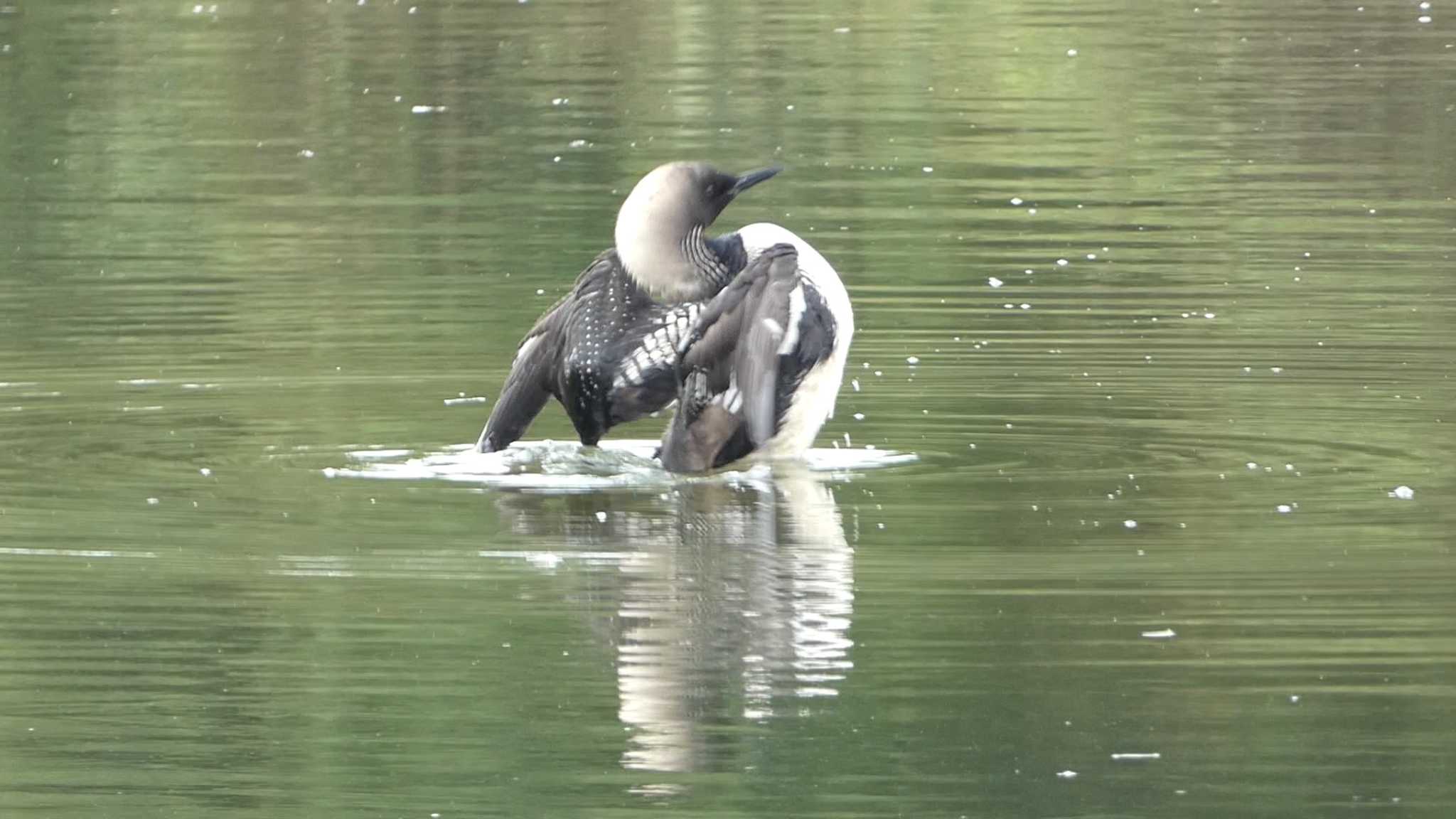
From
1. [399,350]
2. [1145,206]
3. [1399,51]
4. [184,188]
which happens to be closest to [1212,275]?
[1145,206]

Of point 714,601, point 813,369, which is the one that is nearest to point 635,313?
point 813,369

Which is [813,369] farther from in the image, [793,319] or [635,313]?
[635,313]

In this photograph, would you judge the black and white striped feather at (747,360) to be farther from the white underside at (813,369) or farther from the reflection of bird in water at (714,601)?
the reflection of bird in water at (714,601)

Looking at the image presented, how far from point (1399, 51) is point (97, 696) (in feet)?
65.4

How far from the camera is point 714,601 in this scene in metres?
8.15

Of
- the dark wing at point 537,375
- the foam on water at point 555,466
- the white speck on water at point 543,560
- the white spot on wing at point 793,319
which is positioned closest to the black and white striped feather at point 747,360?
the white spot on wing at point 793,319

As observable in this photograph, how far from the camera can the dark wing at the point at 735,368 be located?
9719 millimetres

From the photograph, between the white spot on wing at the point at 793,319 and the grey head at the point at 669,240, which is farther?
the grey head at the point at 669,240

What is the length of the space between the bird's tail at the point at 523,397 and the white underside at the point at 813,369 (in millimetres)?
730

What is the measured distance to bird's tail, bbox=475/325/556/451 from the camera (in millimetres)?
10375

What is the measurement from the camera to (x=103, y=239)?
16766 millimetres

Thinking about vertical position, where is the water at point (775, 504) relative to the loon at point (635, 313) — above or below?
below

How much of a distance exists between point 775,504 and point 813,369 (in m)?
0.50

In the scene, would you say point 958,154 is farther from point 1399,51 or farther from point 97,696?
point 97,696
